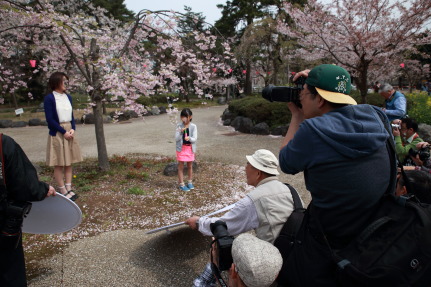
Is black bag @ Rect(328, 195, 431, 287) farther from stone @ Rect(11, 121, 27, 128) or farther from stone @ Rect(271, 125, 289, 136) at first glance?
stone @ Rect(11, 121, 27, 128)

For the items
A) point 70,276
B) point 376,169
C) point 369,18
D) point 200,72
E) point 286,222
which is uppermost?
point 369,18

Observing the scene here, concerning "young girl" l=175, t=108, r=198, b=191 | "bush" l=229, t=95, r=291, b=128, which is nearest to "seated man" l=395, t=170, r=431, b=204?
"young girl" l=175, t=108, r=198, b=191

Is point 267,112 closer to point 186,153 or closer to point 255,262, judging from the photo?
point 186,153

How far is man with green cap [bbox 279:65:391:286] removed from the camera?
130 centimetres

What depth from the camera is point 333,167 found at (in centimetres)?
131

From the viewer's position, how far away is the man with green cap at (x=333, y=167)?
1302 mm

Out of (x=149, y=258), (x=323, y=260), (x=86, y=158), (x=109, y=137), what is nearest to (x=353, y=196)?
(x=323, y=260)

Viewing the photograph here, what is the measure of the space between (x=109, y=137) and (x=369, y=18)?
9758 millimetres

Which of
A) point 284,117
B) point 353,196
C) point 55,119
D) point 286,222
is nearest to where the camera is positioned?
point 353,196

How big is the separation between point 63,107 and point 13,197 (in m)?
3.06

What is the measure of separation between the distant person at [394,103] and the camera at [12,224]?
496 cm

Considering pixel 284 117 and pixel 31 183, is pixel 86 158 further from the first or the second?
pixel 284 117

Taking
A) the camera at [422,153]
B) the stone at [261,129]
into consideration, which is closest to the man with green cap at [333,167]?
the camera at [422,153]

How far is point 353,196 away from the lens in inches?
51.6
